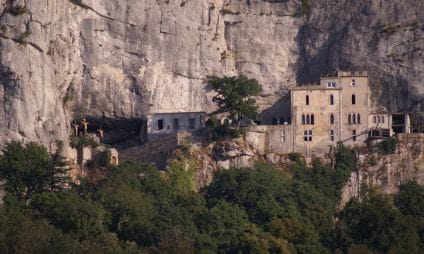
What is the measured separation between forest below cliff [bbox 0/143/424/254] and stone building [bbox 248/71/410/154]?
1.35m

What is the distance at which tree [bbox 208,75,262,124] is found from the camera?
385ft

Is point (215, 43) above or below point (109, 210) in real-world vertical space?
above

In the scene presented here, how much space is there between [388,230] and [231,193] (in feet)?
26.3

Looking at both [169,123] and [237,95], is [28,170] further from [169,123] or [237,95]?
[237,95]

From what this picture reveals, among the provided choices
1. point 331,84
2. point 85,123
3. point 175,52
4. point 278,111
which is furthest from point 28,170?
point 331,84

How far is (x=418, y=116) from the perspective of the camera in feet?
393

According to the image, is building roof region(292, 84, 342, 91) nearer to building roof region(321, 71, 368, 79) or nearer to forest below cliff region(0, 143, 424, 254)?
building roof region(321, 71, 368, 79)

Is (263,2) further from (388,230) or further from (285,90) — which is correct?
(388,230)

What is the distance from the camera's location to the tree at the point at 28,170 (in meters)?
112

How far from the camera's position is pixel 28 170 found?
11194 centimetres

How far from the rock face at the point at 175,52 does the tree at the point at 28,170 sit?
93cm

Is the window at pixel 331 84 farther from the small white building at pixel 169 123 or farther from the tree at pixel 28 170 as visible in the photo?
the tree at pixel 28 170

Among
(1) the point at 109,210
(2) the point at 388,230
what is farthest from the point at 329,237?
(1) the point at 109,210

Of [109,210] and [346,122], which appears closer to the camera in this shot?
[109,210]
